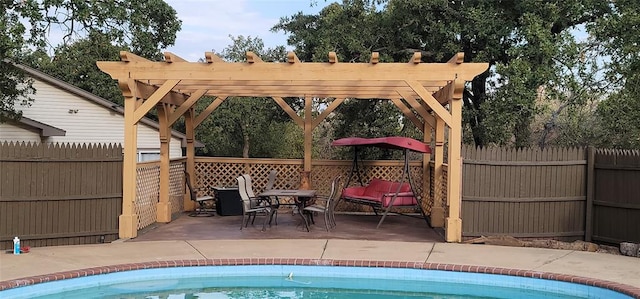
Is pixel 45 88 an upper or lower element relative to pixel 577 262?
upper

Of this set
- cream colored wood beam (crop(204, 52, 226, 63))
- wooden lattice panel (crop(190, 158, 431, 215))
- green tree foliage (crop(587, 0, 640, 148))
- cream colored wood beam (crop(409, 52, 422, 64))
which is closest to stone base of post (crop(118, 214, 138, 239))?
cream colored wood beam (crop(204, 52, 226, 63))

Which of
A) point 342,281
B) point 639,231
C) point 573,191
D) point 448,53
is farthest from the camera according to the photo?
point 448,53

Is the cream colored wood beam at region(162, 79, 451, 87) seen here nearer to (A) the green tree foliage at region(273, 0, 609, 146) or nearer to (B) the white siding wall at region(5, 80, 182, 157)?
(A) the green tree foliage at region(273, 0, 609, 146)

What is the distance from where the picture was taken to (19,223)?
8.73 m

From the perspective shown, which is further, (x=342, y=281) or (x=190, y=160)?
(x=190, y=160)

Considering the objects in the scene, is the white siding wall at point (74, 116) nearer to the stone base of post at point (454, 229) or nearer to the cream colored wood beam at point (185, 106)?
the cream colored wood beam at point (185, 106)

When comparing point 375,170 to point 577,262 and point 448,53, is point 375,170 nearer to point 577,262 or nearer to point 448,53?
point 448,53

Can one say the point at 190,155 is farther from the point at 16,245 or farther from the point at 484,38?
the point at 484,38

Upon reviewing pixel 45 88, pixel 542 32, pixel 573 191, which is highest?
pixel 542 32

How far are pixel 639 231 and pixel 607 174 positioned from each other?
40.1 inches

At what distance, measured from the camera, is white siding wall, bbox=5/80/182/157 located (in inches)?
671

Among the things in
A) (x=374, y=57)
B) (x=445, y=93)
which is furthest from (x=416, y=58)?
(x=445, y=93)

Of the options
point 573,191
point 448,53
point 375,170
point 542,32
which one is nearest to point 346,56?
point 448,53

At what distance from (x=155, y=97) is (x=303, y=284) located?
13.2 ft
